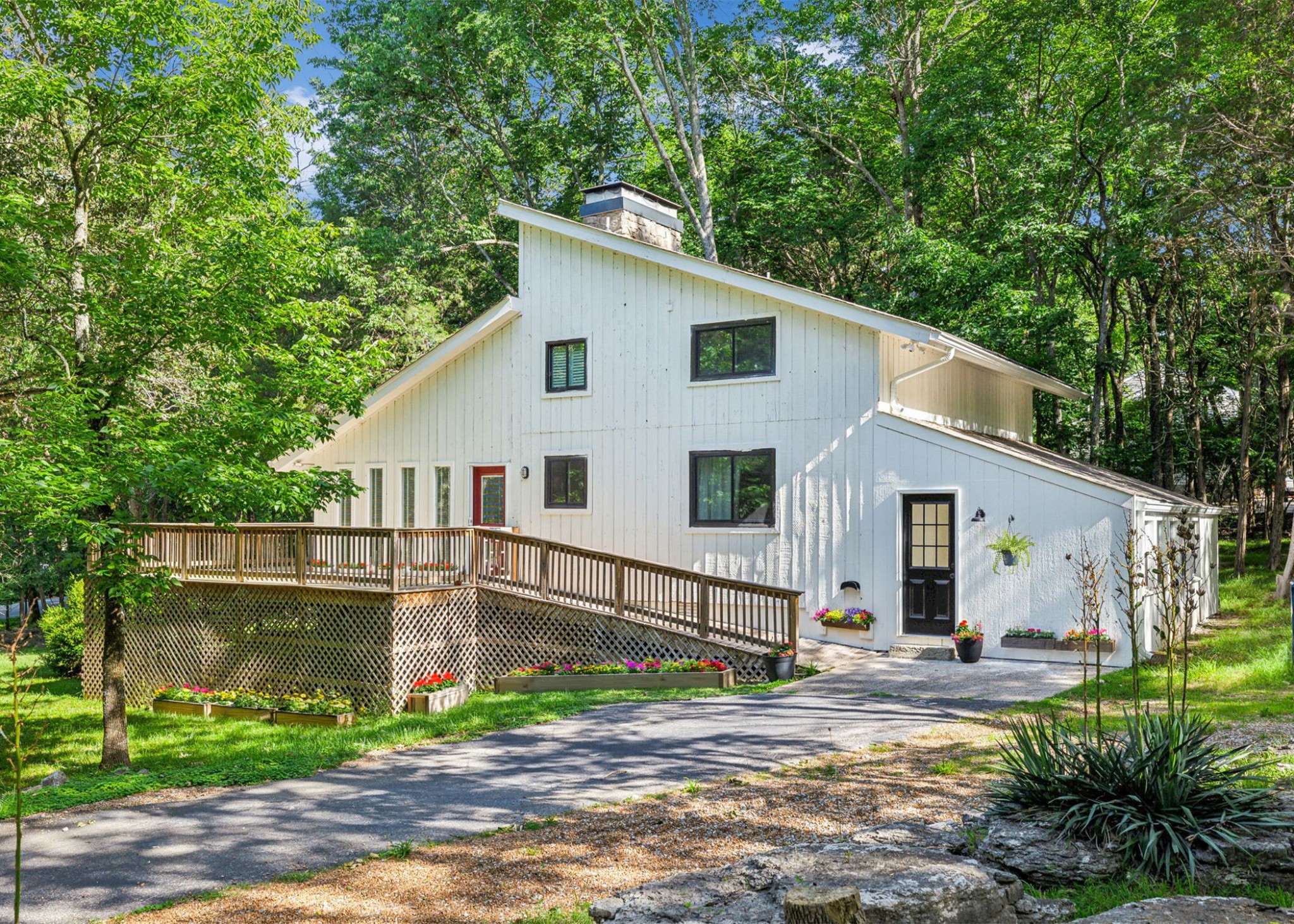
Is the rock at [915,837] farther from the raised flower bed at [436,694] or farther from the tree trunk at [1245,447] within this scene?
the tree trunk at [1245,447]

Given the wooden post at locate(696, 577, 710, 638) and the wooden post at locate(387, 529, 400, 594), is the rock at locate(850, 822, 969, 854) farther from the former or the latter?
the wooden post at locate(387, 529, 400, 594)

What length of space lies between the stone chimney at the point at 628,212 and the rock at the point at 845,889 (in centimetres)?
1501

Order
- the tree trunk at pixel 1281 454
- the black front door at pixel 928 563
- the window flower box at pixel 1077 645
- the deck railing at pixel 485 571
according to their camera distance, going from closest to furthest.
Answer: the window flower box at pixel 1077 645, the deck railing at pixel 485 571, the black front door at pixel 928 563, the tree trunk at pixel 1281 454

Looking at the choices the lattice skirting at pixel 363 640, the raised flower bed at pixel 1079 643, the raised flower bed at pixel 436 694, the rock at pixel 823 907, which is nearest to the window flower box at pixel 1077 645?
the raised flower bed at pixel 1079 643

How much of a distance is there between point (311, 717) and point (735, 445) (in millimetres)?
8027

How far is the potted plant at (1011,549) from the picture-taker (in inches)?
548

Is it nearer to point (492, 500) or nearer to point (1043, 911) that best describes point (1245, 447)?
point (492, 500)

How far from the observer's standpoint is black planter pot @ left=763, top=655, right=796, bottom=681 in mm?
13555

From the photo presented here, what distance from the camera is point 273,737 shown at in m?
12.7

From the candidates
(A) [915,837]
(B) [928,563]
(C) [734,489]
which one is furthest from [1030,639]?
(A) [915,837]

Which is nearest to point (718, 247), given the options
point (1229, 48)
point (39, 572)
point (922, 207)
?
point (922, 207)

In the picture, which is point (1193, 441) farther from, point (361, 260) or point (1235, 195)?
point (361, 260)

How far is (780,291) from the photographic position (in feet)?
51.8

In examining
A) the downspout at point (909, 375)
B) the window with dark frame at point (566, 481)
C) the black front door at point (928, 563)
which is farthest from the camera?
the window with dark frame at point (566, 481)
